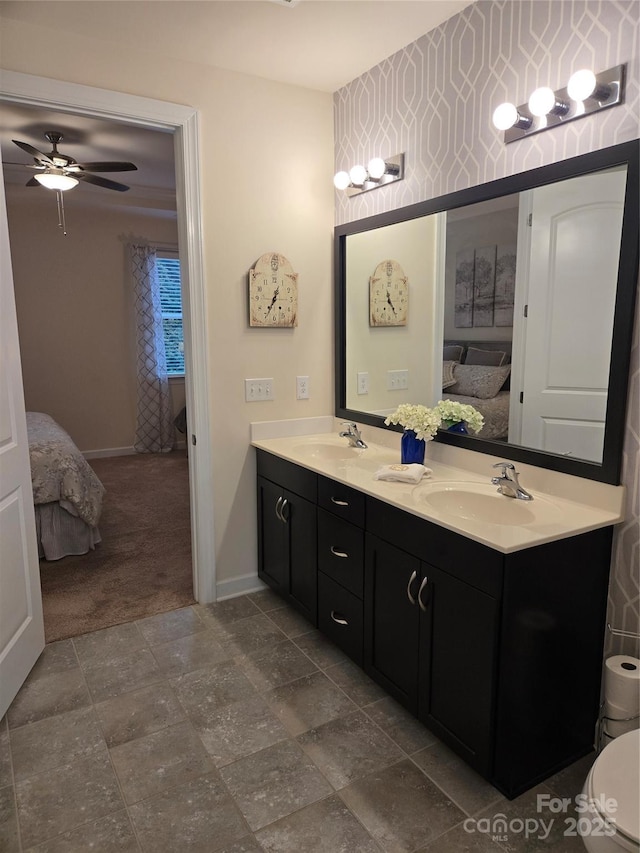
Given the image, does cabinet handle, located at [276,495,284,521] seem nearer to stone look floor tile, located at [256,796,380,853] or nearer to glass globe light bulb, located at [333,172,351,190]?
stone look floor tile, located at [256,796,380,853]

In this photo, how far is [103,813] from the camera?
162cm

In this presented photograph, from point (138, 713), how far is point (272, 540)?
3.32ft

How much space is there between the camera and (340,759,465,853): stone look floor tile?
155 cm

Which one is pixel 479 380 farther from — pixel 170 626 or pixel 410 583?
pixel 170 626

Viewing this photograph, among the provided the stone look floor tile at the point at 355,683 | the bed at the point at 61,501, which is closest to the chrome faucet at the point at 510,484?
the stone look floor tile at the point at 355,683

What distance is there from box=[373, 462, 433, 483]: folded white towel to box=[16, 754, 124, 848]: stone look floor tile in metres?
1.34

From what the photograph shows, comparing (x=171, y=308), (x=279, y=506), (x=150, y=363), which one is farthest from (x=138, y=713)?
(x=171, y=308)

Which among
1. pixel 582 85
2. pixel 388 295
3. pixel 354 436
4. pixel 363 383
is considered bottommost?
pixel 354 436

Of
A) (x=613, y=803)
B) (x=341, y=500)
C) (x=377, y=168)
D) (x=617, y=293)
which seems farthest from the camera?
(x=377, y=168)

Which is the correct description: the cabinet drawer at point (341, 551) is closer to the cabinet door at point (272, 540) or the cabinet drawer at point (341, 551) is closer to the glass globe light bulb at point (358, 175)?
the cabinet door at point (272, 540)

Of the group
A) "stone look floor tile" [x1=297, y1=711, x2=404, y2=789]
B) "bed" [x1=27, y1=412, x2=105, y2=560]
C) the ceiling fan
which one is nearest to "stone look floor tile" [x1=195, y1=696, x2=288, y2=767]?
"stone look floor tile" [x1=297, y1=711, x2=404, y2=789]

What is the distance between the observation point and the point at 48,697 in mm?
2137

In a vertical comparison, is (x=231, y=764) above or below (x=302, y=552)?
below

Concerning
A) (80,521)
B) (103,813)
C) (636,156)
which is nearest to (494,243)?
(636,156)
